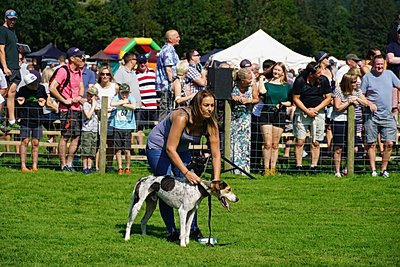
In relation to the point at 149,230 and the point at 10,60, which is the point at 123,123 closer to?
the point at 10,60

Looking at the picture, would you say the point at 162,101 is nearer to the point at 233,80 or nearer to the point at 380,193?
the point at 233,80

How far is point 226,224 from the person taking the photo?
11711mm

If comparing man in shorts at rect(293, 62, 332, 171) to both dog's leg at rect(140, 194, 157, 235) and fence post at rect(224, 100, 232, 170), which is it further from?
dog's leg at rect(140, 194, 157, 235)

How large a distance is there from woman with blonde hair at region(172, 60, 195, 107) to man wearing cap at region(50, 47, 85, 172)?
1.84 metres

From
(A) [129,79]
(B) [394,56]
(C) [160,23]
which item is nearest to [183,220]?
(A) [129,79]

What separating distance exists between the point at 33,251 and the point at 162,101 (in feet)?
25.8

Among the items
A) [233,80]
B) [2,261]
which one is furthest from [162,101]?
[2,261]

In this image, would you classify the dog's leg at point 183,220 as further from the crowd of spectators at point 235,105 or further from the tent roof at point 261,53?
the tent roof at point 261,53

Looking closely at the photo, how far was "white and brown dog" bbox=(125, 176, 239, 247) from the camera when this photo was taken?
1001 centimetres

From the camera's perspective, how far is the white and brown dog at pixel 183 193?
32.8 feet

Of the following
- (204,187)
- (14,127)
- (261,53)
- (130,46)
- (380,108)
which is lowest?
(204,187)

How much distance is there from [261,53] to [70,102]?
21.2 m

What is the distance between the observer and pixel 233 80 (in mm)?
16797

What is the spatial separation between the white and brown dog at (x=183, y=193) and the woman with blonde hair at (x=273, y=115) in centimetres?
690
